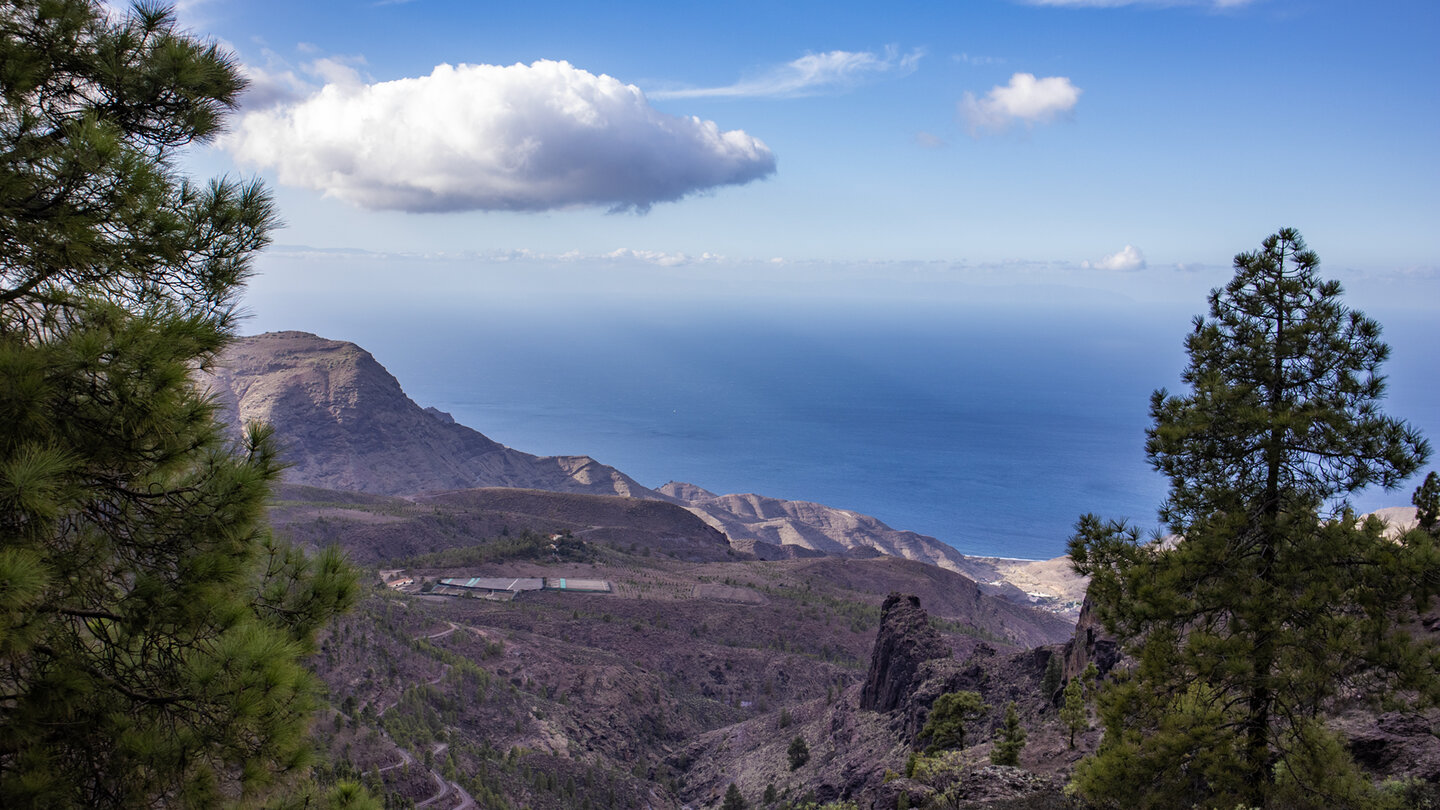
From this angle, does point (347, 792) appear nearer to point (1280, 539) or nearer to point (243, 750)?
point (243, 750)

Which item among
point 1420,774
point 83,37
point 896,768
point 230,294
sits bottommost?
point 896,768

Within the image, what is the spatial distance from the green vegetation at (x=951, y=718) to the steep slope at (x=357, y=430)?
75.7 meters

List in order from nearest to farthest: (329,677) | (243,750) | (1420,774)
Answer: (243,750) < (1420,774) < (329,677)

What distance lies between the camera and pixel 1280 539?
814cm

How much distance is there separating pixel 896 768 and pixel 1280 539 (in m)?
13.8

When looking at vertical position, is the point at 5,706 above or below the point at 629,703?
above

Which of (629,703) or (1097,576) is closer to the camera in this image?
(1097,576)

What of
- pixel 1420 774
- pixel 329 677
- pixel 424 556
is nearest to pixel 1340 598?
pixel 1420 774

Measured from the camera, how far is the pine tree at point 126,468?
14.4 feet

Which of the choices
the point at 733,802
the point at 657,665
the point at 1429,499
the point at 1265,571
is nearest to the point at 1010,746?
the point at 1265,571

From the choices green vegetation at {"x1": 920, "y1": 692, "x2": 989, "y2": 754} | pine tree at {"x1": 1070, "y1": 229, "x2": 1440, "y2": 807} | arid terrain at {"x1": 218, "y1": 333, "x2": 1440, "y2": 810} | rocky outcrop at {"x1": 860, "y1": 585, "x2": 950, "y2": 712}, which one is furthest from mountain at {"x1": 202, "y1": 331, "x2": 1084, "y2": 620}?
pine tree at {"x1": 1070, "y1": 229, "x2": 1440, "y2": 807}

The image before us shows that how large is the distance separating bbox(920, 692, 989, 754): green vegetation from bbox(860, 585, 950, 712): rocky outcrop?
492cm

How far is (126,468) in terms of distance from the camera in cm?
471

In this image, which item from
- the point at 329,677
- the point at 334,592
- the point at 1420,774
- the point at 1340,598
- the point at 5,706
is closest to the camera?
the point at 5,706
